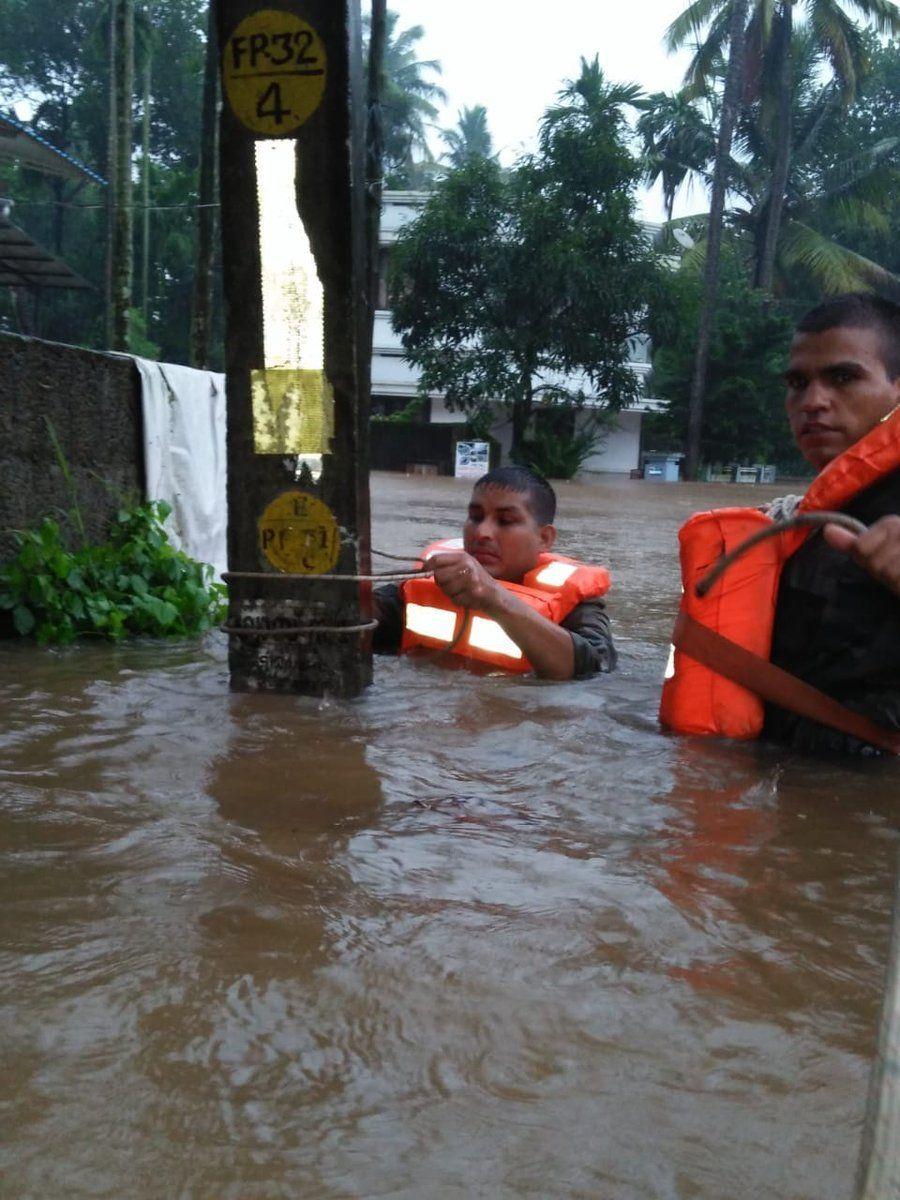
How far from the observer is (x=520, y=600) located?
167 inches

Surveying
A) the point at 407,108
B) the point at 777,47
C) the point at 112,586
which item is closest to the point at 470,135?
the point at 407,108

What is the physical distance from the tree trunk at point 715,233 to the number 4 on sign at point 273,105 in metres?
24.7

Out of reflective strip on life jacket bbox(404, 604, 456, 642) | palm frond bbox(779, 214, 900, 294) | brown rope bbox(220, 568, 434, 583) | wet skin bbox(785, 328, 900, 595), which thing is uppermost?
palm frond bbox(779, 214, 900, 294)

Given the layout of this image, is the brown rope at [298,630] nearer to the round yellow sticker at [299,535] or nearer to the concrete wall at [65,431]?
the round yellow sticker at [299,535]

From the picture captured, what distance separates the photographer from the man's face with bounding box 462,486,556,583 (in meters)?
4.71

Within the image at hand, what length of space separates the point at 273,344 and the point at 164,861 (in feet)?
5.68

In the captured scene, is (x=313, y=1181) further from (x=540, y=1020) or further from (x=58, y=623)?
(x=58, y=623)

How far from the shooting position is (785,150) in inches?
1221

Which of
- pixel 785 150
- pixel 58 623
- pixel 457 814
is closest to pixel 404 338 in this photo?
pixel 785 150

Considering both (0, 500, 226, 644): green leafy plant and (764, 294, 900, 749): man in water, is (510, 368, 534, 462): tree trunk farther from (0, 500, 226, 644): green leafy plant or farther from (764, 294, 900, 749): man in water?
(764, 294, 900, 749): man in water

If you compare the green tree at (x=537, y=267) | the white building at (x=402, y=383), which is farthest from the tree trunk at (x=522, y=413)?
the white building at (x=402, y=383)

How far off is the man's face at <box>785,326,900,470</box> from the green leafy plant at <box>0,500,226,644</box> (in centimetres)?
275

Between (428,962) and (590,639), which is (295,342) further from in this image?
(428,962)

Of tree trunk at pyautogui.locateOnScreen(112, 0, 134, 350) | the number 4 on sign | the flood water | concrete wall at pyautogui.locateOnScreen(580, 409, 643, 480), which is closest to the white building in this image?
concrete wall at pyautogui.locateOnScreen(580, 409, 643, 480)
